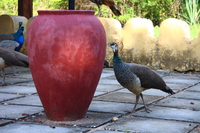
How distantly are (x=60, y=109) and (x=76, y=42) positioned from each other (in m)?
0.84

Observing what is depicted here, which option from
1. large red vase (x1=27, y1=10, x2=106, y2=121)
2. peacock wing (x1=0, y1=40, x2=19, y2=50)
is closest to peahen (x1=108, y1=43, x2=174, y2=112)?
large red vase (x1=27, y1=10, x2=106, y2=121)

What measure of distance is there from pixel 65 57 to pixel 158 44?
5.73m

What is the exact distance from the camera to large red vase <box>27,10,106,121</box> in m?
4.18

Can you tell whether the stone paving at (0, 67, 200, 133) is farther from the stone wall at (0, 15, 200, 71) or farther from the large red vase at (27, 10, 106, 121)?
the stone wall at (0, 15, 200, 71)

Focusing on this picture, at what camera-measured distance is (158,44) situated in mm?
9570

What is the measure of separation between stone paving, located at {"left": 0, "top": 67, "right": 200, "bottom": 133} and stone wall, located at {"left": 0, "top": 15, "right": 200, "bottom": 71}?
2003 millimetres

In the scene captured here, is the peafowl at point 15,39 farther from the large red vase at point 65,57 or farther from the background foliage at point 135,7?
the background foliage at point 135,7

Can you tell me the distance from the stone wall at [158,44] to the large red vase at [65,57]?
17.0 feet

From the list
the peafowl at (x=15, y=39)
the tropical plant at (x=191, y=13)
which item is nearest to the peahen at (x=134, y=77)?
the peafowl at (x=15, y=39)

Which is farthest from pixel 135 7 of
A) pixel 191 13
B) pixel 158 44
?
pixel 158 44

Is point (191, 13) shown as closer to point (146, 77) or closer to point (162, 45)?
point (162, 45)

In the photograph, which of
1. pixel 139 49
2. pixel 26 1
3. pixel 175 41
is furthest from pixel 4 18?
pixel 175 41

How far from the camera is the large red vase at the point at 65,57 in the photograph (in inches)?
165

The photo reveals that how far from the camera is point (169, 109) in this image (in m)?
5.29
